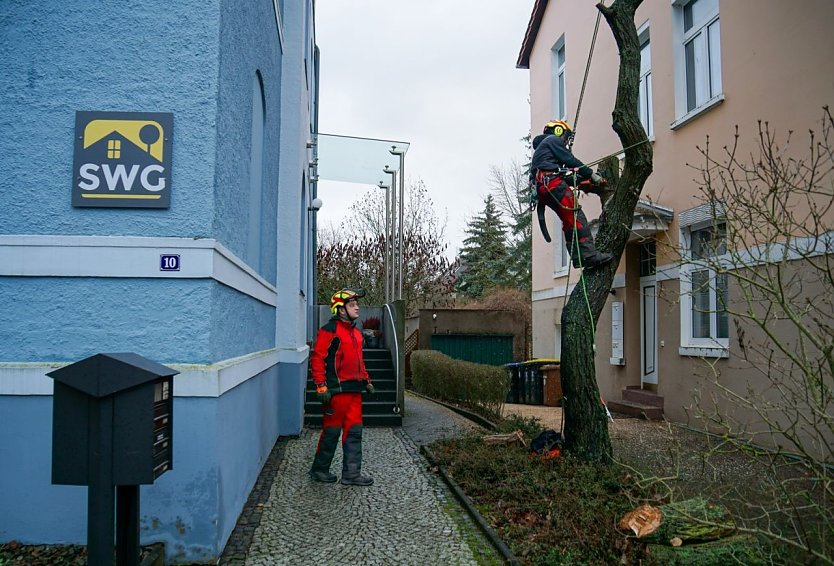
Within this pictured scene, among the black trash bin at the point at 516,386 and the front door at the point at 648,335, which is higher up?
the front door at the point at 648,335

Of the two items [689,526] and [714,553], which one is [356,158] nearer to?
[689,526]

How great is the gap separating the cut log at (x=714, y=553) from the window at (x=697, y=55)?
281 inches

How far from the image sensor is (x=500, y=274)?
38656mm

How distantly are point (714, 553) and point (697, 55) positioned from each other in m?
8.67

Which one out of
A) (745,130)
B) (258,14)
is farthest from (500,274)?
(258,14)

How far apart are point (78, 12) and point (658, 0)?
9.85 m

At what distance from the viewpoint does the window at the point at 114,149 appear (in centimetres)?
462

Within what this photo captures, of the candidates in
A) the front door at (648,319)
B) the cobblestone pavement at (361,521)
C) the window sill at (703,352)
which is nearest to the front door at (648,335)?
the front door at (648,319)

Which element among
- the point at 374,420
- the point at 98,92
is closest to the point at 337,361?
the point at 98,92

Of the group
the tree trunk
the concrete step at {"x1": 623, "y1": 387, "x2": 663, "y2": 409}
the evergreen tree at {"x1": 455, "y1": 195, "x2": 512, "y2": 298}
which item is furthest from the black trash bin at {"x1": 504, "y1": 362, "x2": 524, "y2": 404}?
the evergreen tree at {"x1": 455, "y1": 195, "x2": 512, "y2": 298}

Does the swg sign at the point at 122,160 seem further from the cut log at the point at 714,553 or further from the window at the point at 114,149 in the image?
the cut log at the point at 714,553

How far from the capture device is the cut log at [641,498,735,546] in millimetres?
4402

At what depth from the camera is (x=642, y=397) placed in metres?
11.9

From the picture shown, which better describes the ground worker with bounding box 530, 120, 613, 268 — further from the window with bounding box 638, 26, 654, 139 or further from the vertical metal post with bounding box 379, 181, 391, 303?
the vertical metal post with bounding box 379, 181, 391, 303
